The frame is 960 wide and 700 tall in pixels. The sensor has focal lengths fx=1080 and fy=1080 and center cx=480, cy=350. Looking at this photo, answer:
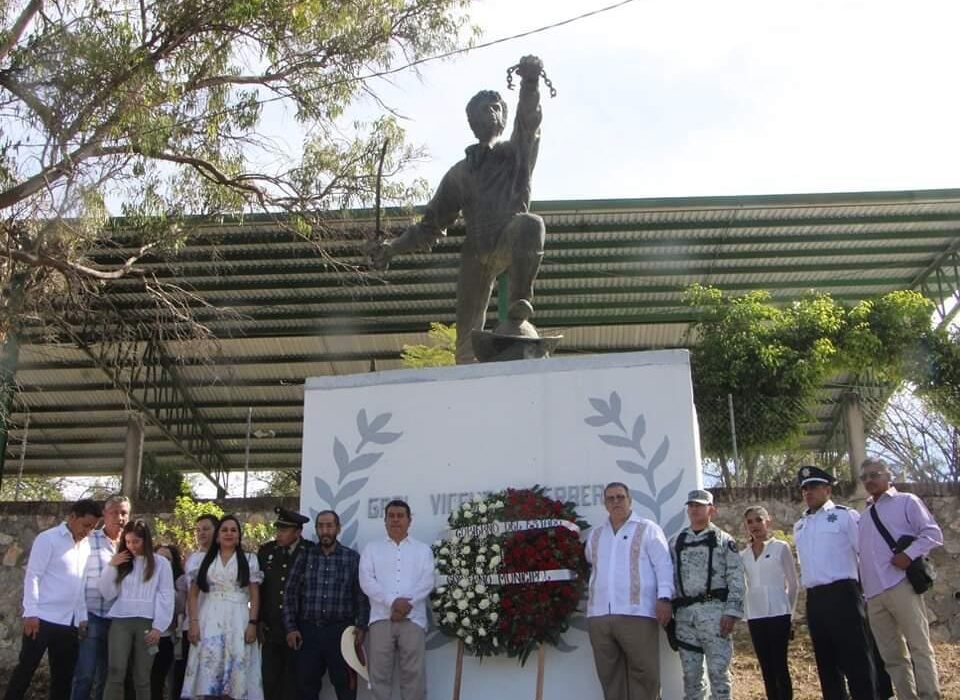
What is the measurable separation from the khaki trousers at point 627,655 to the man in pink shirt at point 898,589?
1210mm

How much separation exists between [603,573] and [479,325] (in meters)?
2.22

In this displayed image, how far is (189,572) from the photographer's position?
21.0ft

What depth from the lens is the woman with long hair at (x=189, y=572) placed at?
6.40 metres

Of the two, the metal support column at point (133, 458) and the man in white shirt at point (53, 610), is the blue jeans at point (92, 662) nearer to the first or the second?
the man in white shirt at point (53, 610)

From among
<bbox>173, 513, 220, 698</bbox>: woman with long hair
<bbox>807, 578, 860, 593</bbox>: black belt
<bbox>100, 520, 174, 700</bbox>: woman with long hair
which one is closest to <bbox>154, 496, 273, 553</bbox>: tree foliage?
<bbox>173, 513, 220, 698</bbox>: woman with long hair

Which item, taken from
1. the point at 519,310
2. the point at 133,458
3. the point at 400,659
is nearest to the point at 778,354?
the point at 519,310

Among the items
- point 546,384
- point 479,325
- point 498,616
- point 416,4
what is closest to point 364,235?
point 416,4

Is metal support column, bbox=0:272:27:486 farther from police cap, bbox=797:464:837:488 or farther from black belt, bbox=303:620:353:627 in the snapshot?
police cap, bbox=797:464:837:488

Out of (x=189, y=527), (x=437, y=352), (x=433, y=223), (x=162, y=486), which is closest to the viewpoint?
(x=433, y=223)

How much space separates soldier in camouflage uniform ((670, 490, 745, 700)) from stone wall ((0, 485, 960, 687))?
5378mm

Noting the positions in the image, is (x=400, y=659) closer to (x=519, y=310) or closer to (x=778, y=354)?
(x=519, y=310)

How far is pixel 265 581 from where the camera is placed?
6.26 metres

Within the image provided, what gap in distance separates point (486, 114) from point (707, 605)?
3.48 m

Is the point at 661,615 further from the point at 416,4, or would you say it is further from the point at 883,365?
the point at 883,365
